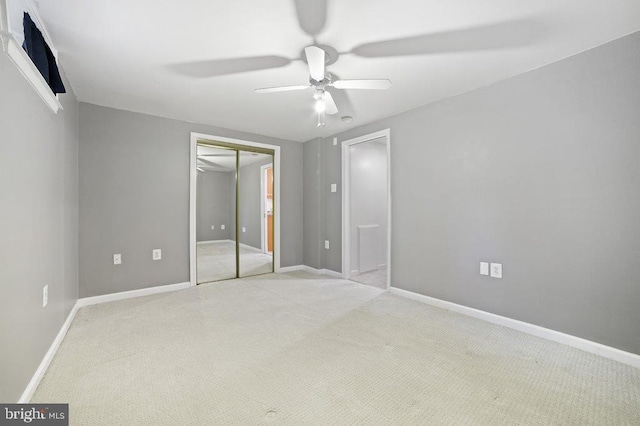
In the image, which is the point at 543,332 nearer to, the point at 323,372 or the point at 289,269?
the point at 323,372

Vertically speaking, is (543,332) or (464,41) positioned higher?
(464,41)

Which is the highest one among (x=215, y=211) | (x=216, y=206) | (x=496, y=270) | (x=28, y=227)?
(x=216, y=206)

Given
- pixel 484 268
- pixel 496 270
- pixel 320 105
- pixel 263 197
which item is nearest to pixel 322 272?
pixel 263 197

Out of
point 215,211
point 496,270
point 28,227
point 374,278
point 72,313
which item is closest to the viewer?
point 28,227

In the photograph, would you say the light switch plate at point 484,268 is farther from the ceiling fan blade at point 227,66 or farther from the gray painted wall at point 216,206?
the gray painted wall at point 216,206

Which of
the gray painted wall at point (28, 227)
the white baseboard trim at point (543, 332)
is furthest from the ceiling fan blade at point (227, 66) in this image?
the white baseboard trim at point (543, 332)

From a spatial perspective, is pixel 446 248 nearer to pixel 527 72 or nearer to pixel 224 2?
pixel 527 72

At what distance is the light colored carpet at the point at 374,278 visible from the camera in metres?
3.89

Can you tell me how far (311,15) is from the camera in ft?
5.62

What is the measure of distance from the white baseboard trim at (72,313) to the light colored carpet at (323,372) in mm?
52

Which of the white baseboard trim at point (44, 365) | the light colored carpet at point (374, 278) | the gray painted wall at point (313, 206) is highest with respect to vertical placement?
the gray painted wall at point (313, 206)

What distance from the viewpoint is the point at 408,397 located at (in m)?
1.53

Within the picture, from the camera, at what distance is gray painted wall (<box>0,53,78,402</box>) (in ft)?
4.28

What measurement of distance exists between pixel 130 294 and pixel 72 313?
0.63 m
